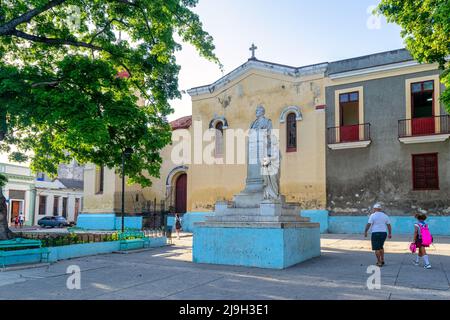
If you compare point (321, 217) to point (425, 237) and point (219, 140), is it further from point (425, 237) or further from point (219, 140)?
point (425, 237)

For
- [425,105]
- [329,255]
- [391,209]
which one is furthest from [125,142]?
[425,105]

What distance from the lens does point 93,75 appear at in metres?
12.9

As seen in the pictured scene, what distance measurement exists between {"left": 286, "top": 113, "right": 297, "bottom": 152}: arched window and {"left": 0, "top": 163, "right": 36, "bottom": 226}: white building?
91.9ft

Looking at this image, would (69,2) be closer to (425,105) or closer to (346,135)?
(346,135)

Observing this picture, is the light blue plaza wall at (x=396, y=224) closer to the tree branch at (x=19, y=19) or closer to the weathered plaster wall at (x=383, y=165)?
the weathered plaster wall at (x=383, y=165)

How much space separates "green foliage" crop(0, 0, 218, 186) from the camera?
39.4 feet

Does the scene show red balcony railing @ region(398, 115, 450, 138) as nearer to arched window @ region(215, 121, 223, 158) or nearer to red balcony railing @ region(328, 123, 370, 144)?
red balcony railing @ region(328, 123, 370, 144)

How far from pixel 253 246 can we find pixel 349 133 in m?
13.6

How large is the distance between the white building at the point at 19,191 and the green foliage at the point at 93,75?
80.5ft

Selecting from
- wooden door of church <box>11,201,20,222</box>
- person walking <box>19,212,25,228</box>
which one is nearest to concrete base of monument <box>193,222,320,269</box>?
person walking <box>19,212,25,228</box>

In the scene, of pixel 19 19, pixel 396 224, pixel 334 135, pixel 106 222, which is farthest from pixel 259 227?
pixel 106 222

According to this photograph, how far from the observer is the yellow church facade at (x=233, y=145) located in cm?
2323
